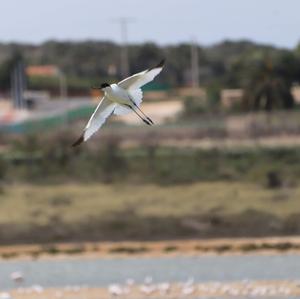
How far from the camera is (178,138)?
53594mm

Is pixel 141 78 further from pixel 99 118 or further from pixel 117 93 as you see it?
pixel 99 118

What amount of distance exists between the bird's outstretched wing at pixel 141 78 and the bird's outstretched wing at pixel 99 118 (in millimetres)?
325

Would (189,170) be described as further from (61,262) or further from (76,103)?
(76,103)

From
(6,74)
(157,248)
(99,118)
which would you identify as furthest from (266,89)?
(99,118)

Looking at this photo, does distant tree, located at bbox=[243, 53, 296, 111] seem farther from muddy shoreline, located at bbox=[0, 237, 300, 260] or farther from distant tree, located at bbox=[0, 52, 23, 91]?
distant tree, located at bbox=[0, 52, 23, 91]

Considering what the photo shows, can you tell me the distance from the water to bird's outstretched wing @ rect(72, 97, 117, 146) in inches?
731

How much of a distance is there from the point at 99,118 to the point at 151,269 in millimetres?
21738

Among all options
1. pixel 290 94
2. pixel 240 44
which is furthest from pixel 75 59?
pixel 290 94

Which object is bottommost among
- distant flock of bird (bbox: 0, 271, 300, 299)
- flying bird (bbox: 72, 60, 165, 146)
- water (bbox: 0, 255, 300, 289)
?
water (bbox: 0, 255, 300, 289)

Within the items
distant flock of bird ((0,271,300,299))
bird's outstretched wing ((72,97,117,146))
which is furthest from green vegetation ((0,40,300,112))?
bird's outstretched wing ((72,97,117,146))

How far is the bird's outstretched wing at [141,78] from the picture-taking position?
36.0 feet

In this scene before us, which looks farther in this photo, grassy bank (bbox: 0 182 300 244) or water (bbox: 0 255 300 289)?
grassy bank (bbox: 0 182 300 244)

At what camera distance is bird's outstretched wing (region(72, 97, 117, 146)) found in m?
11.2

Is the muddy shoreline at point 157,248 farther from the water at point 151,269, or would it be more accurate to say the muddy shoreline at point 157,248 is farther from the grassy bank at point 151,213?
the water at point 151,269
